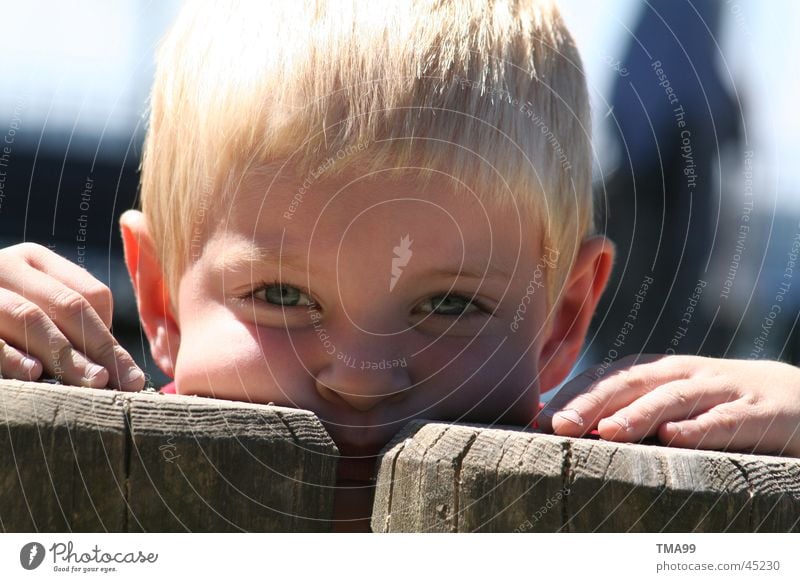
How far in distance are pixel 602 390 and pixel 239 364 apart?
389mm

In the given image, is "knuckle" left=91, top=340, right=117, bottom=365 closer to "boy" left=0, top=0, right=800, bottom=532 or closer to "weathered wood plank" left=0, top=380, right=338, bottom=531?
"boy" left=0, top=0, right=800, bottom=532

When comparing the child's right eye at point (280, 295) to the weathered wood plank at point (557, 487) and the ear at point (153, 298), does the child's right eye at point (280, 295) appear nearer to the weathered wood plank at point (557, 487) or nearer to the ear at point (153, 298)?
the ear at point (153, 298)

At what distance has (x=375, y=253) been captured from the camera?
41.1 inches

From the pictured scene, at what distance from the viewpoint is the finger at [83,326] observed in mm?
913

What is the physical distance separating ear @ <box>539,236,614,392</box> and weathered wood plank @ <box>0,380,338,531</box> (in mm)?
647

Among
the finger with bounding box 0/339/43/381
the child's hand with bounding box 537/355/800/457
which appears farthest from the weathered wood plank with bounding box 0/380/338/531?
the child's hand with bounding box 537/355/800/457

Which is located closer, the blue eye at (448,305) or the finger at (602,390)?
the finger at (602,390)

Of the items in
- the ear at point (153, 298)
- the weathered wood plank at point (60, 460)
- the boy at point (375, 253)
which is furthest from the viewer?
the ear at point (153, 298)

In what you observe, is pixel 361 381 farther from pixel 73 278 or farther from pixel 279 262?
pixel 73 278

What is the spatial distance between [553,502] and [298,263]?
0.44 m

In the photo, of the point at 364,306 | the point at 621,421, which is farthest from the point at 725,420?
the point at 364,306

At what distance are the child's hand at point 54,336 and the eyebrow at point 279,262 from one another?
0.16 meters

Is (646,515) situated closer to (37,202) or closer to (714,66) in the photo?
(714,66)

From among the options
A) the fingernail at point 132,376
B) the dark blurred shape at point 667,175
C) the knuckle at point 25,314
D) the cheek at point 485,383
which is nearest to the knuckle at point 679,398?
the cheek at point 485,383
